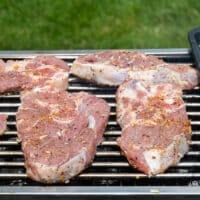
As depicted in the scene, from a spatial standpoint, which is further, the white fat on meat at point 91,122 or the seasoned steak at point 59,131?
the white fat on meat at point 91,122

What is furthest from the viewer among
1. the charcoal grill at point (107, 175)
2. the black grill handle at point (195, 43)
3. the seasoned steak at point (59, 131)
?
the black grill handle at point (195, 43)

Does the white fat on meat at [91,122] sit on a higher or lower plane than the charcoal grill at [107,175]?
higher

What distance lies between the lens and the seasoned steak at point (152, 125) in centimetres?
326

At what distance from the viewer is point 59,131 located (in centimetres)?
342

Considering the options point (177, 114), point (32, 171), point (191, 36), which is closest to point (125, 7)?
point (191, 36)

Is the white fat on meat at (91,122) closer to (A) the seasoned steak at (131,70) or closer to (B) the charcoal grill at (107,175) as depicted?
(B) the charcoal grill at (107,175)

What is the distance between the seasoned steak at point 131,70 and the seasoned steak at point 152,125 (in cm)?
10

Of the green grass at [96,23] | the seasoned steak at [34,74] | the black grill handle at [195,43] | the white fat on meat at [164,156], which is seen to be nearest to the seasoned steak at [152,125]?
the white fat on meat at [164,156]

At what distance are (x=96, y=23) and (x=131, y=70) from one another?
234cm

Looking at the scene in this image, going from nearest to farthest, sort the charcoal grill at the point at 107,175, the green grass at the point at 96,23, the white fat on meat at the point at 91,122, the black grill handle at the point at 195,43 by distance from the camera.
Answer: the charcoal grill at the point at 107,175, the white fat on meat at the point at 91,122, the black grill handle at the point at 195,43, the green grass at the point at 96,23

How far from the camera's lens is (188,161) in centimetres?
341

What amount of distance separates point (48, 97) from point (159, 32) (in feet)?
8.41

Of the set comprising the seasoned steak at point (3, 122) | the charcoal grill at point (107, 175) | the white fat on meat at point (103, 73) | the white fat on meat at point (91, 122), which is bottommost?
the charcoal grill at point (107, 175)

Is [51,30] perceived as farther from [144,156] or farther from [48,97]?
[144,156]
